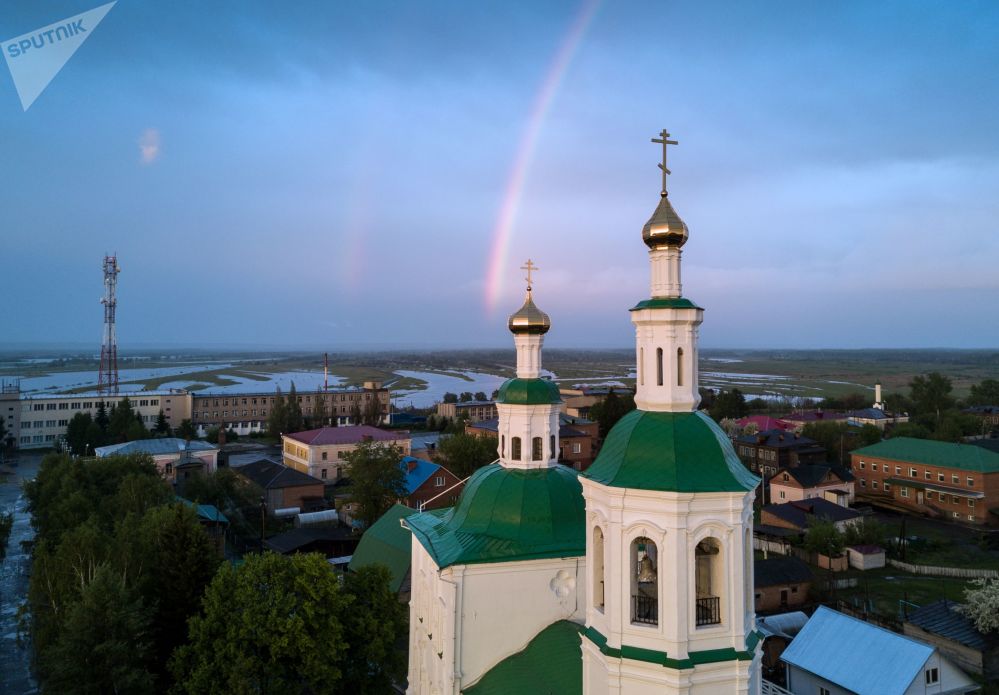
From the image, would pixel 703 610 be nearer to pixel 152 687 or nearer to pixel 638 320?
pixel 638 320

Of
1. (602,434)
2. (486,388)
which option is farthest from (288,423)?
(486,388)

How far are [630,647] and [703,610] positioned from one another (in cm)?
112

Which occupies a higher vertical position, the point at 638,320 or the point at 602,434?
the point at 638,320

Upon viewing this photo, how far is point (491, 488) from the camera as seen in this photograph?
43.0 ft

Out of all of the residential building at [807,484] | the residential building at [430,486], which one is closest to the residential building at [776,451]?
the residential building at [807,484]

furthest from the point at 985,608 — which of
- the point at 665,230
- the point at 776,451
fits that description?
the point at 776,451

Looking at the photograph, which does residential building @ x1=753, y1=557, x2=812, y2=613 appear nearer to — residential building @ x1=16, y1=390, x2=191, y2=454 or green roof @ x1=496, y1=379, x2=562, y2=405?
green roof @ x1=496, y1=379, x2=562, y2=405

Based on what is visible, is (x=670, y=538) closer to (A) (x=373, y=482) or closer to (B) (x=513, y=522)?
(B) (x=513, y=522)

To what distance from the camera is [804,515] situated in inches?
1324

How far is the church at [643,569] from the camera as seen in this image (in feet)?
26.2

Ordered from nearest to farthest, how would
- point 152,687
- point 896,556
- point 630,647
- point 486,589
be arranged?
point 630,647, point 486,589, point 152,687, point 896,556

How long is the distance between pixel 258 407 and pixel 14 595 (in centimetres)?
5924

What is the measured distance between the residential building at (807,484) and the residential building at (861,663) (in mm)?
23587

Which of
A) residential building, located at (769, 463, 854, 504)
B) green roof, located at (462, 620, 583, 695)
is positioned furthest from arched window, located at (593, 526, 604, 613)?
residential building, located at (769, 463, 854, 504)
